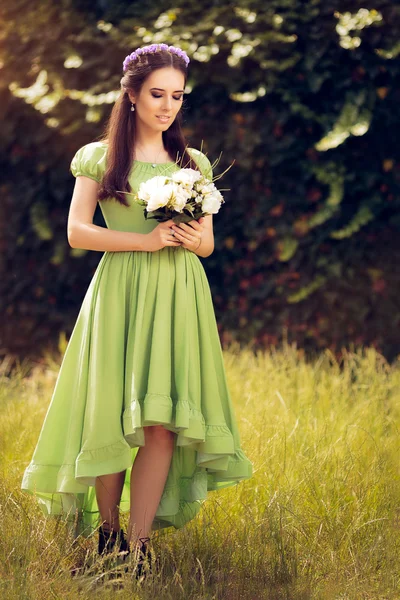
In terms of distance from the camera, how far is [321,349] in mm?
5109

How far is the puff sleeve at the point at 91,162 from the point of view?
284 centimetres

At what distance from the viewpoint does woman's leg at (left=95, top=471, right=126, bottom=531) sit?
9.23 feet

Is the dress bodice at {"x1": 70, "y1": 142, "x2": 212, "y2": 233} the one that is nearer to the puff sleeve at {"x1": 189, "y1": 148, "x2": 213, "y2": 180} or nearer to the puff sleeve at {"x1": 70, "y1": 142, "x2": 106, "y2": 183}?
the puff sleeve at {"x1": 70, "y1": 142, "x2": 106, "y2": 183}

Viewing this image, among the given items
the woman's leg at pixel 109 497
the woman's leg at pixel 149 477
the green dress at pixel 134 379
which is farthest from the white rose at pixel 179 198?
the woman's leg at pixel 109 497

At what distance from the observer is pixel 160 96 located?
283 centimetres

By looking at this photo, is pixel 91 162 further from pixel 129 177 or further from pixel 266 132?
pixel 266 132

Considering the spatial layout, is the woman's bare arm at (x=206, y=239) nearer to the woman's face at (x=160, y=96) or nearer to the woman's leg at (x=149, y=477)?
the woman's face at (x=160, y=96)

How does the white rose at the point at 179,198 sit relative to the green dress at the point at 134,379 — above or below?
above

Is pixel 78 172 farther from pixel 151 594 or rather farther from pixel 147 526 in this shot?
pixel 151 594

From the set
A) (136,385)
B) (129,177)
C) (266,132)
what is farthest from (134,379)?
(266,132)

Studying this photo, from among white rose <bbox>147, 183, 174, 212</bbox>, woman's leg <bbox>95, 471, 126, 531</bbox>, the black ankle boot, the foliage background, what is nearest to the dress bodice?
white rose <bbox>147, 183, 174, 212</bbox>

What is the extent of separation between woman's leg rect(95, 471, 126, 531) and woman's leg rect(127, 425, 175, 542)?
0.07 meters

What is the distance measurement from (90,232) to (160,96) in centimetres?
51

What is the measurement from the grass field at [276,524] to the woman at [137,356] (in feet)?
0.49
